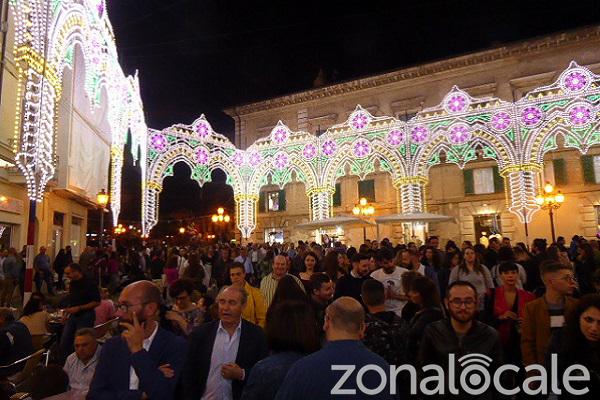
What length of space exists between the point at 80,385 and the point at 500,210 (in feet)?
82.9

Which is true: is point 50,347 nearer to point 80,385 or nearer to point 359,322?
point 80,385

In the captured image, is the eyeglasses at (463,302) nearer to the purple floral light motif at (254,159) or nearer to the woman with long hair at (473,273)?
the woman with long hair at (473,273)

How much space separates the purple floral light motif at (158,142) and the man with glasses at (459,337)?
17.4 metres

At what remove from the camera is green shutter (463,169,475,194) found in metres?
26.5

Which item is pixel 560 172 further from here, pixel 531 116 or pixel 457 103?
pixel 457 103

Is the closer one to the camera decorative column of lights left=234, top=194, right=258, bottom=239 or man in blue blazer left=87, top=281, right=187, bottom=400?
man in blue blazer left=87, top=281, right=187, bottom=400

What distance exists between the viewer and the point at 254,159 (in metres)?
21.2

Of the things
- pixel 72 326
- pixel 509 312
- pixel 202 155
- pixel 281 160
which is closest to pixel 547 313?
pixel 509 312

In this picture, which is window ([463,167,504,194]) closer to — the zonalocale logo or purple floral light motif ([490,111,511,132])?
purple floral light motif ([490,111,511,132])

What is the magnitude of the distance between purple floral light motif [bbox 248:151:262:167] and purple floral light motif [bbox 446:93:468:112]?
8729 mm

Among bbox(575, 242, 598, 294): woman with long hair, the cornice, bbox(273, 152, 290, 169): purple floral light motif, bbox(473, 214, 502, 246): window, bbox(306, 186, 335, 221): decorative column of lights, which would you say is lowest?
bbox(575, 242, 598, 294): woman with long hair

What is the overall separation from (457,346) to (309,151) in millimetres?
16976

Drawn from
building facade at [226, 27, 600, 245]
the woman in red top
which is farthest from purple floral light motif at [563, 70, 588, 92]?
the woman in red top

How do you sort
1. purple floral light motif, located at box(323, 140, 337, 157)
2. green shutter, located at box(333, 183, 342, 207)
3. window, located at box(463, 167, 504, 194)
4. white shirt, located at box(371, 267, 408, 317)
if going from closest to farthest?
white shirt, located at box(371, 267, 408, 317), purple floral light motif, located at box(323, 140, 337, 157), window, located at box(463, 167, 504, 194), green shutter, located at box(333, 183, 342, 207)
